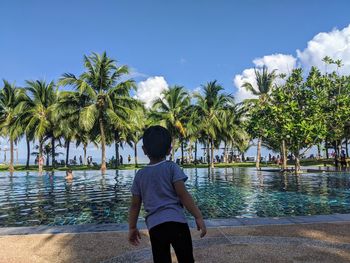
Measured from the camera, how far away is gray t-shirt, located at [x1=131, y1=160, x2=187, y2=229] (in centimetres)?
308

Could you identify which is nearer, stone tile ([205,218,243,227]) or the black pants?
the black pants

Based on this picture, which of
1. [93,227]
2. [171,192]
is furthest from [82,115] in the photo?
[171,192]

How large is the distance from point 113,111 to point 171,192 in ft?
106

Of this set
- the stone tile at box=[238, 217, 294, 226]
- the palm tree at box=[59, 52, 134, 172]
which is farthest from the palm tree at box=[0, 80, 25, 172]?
the stone tile at box=[238, 217, 294, 226]

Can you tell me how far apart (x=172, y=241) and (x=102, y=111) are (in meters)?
33.6

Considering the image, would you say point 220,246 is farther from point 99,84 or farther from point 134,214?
point 99,84

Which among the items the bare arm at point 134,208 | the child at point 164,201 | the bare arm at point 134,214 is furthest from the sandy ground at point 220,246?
the child at point 164,201

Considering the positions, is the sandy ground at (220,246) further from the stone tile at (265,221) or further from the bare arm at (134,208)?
the bare arm at (134,208)

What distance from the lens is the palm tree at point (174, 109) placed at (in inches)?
1709

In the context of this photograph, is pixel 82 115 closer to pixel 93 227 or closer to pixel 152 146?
pixel 93 227

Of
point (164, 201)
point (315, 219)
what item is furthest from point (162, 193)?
point (315, 219)

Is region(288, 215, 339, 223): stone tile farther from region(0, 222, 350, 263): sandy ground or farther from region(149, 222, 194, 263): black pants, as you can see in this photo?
region(149, 222, 194, 263): black pants

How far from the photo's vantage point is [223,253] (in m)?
5.57

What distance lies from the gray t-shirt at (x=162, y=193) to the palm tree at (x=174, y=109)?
131 feet
